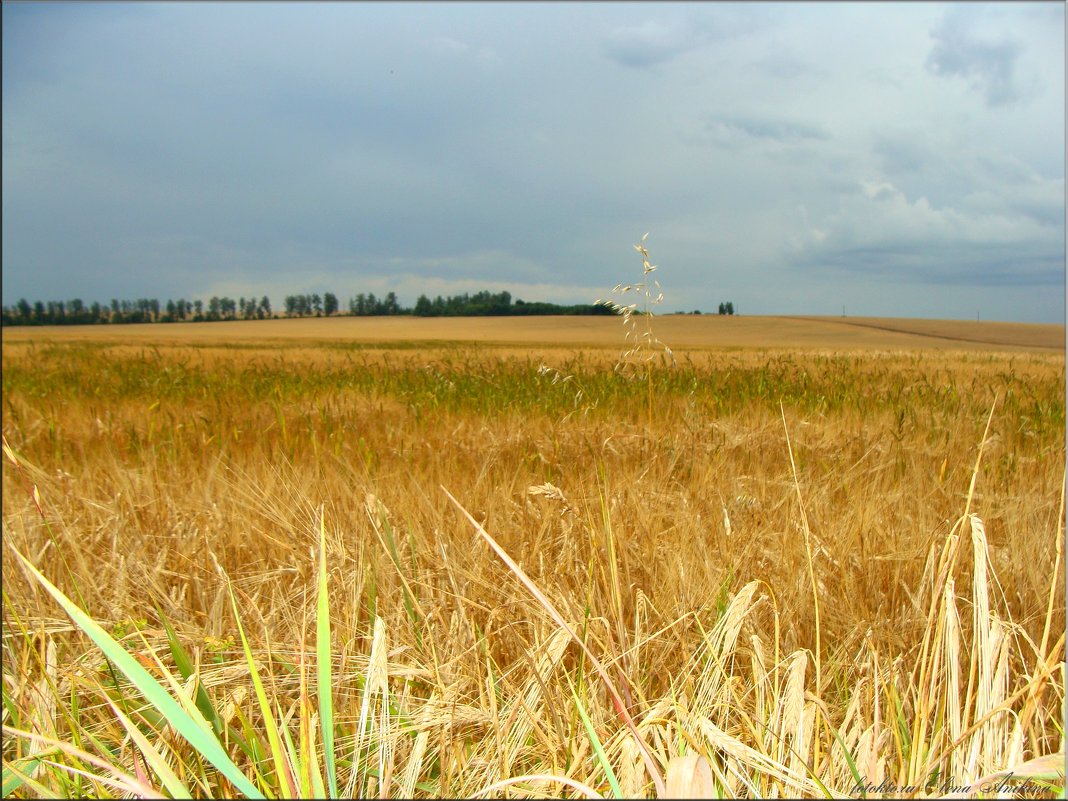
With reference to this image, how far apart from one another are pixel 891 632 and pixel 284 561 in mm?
1514

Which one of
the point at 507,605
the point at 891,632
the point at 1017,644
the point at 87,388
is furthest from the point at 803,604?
the point at 87,388

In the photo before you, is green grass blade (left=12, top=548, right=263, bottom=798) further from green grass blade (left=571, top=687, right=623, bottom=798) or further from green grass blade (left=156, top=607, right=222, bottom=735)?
green grass blade (left=571, top=687, right=623, bottom=798)

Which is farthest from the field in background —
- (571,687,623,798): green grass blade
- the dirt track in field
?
the dirt track in field

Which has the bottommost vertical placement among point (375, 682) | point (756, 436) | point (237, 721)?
point (237, 721)

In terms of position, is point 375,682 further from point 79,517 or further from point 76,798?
point 79,517

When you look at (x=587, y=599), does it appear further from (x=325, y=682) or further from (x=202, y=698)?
(x=202, y=698)

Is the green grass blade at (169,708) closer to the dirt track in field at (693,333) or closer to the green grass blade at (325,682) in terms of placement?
the green grass blade at (325,682)

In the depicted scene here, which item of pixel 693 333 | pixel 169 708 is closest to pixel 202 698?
pixel 169 708

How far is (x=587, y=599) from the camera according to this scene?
3.74 feet

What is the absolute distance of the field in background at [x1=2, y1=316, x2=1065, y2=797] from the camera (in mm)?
1067

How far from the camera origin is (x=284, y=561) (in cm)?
175

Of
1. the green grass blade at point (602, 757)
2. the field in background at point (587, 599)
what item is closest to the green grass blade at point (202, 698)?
the field in background at point (587, 599)

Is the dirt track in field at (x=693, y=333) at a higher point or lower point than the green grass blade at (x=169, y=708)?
higher

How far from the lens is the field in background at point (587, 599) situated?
3.50 ft
